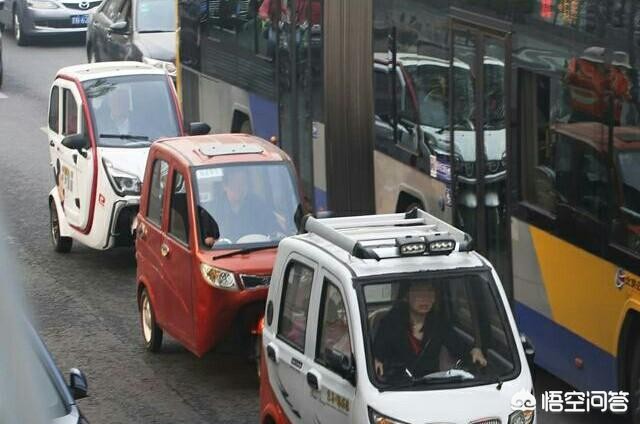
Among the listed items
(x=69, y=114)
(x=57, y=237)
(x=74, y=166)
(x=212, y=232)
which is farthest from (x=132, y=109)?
(x=212, y=232)

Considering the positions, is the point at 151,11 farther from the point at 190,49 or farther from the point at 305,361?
the point at 305,361

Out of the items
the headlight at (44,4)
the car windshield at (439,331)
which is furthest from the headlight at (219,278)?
the headlight at (44,4)

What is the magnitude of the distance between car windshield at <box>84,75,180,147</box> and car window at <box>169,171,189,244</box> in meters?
3.86

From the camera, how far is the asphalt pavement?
9.79 metres

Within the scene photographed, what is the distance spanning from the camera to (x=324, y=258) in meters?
7.05

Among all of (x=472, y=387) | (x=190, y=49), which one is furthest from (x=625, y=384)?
(x=190, y=49)

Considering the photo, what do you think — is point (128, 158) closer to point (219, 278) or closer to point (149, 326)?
point (149, 326)

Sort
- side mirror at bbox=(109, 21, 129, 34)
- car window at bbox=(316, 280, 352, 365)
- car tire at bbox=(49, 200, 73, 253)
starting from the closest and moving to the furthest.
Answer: car window at bbox=(316, 280, 352, 365), car tire at bbox=(49, 200, 73, 253), side mirror at bbox=(109, 21, 129, 34)

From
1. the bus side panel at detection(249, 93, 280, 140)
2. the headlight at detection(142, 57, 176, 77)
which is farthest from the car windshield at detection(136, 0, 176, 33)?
the bus side panel at detection(249, 93, 280, 140)

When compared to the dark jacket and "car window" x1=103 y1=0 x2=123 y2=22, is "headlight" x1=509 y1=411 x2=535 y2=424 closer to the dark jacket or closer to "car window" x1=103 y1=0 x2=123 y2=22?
the dark jacket

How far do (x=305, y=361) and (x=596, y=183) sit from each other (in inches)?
101

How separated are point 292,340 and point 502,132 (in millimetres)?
3366

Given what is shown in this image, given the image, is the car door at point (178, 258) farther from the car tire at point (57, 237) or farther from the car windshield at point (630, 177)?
the car tire at point (57, 237)

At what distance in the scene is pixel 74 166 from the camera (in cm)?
1443
